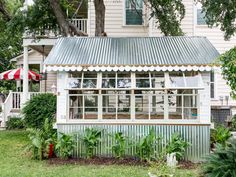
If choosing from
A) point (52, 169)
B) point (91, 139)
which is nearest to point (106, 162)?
point (91, 139)

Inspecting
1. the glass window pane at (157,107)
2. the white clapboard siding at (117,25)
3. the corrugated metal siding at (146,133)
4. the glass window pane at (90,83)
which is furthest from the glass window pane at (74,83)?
the white clapboard siding at (117,25)

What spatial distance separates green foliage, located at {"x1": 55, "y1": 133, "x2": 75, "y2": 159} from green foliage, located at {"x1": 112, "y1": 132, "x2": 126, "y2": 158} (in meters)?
1.25

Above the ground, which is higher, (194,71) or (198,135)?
(194,71)

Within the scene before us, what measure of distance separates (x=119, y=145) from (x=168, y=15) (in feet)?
27.1

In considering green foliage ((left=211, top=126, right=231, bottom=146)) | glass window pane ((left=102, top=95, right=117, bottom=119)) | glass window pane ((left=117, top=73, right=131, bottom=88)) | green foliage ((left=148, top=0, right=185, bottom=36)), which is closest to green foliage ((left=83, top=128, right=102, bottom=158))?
glass window pane ((left=102, top=95, right=117, bottom=119))

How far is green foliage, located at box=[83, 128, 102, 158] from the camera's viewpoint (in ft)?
32.3

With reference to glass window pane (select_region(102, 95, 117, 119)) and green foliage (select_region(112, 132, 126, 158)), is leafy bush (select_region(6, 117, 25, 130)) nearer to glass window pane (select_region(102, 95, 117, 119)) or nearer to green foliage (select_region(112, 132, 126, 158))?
glass window pane (select_region(102, 95, 117, 119))

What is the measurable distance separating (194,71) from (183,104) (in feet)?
3.50

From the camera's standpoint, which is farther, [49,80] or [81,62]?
[49,80]

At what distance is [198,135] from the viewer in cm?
1004

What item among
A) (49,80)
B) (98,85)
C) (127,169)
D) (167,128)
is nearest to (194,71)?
(167,128)

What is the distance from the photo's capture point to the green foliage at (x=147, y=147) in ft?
31.6

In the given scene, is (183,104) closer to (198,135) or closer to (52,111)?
(198,135)

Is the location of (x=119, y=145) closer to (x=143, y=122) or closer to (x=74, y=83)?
(x=143, y=122)
